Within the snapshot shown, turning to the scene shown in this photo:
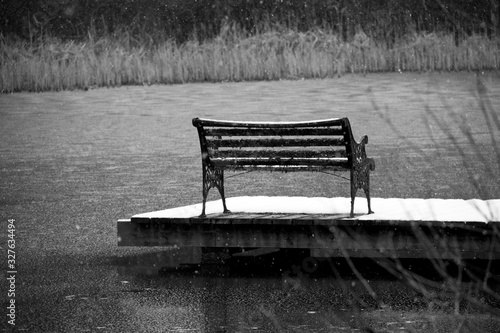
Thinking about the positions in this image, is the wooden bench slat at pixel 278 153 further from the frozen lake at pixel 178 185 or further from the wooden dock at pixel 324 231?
the frozen lake at pixel 178 185

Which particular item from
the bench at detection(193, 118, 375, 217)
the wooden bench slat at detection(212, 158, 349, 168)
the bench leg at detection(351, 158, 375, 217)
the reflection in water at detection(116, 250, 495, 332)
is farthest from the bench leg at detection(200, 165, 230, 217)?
the bench leg at detection(351, 158, 375, 217)

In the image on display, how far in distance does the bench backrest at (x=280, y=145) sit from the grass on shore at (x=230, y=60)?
20.3 m

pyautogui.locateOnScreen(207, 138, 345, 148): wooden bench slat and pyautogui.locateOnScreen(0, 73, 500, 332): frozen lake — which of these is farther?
pyautogui.locateOnScreen(207, 138, 345, 148): wooden bench slat

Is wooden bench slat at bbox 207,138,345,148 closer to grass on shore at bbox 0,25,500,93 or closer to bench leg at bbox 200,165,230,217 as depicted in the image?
bench leg at bbox 200,165,230,217

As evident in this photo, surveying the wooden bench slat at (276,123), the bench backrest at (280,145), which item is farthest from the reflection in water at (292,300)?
the wooden bench slat at (276,123)

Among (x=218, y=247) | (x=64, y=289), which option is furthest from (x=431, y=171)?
(x=64, y=289)

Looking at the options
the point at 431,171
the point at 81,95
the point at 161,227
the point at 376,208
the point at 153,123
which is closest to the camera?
the point at 161,227

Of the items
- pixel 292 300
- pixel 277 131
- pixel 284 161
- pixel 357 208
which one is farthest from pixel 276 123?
pixel 292 300

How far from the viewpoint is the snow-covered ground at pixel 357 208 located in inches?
285

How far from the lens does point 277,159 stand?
768 cm

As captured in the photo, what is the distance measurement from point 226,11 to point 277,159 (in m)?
39.2

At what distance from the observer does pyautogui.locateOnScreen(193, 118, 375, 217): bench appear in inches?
293

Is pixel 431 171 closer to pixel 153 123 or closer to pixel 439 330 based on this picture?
pixel 439 330

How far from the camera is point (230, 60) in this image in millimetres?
29703
